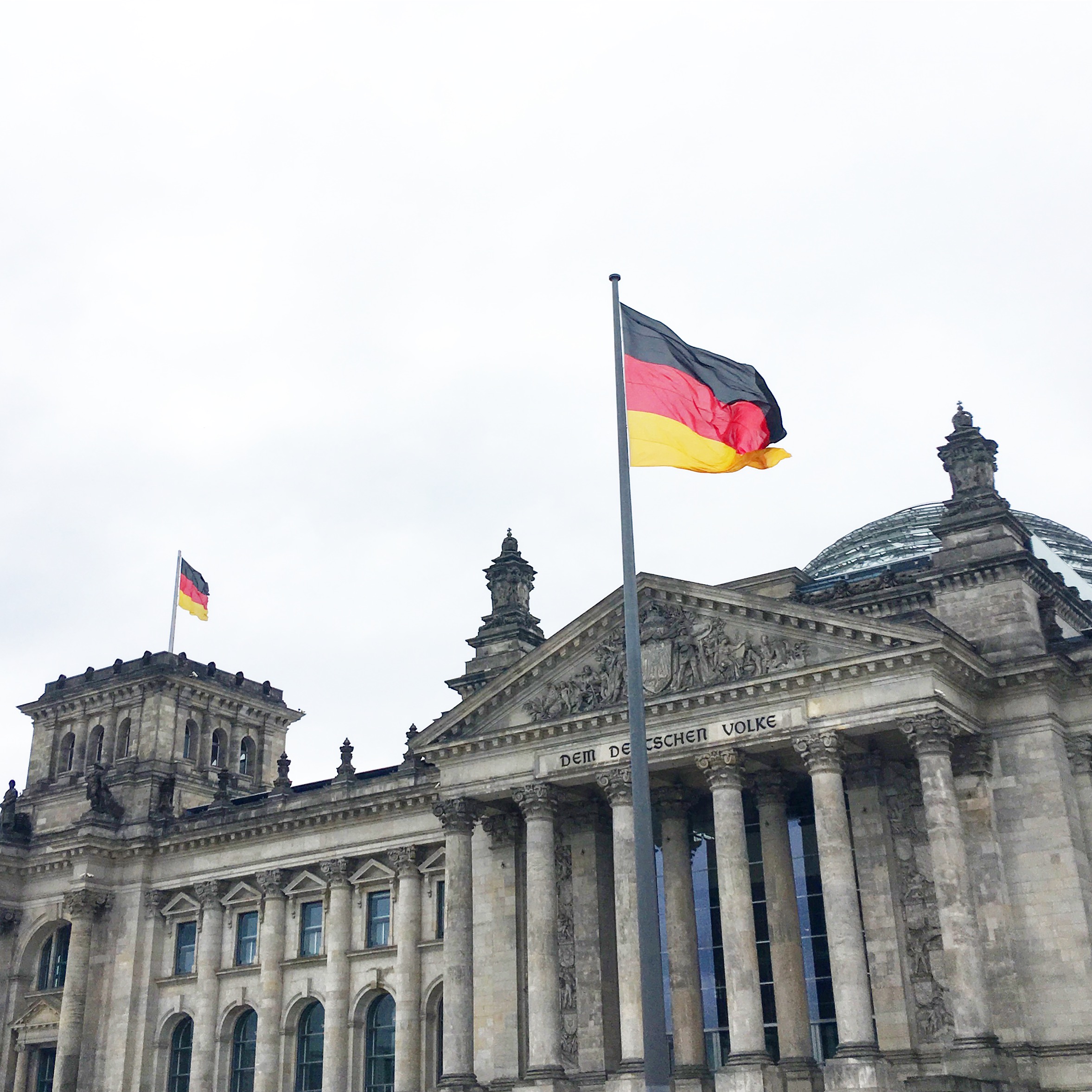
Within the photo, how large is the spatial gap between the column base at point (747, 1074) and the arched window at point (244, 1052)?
23.0 metres

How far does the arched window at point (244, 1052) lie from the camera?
54438mm

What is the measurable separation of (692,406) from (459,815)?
21.6 meters

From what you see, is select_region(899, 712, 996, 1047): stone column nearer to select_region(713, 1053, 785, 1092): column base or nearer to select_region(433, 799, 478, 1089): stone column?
select_region(713, 1053, 785, 1092): column base

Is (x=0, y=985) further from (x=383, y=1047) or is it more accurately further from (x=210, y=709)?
(x=383, y=1047)

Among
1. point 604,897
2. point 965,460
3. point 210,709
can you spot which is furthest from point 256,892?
point 965,460

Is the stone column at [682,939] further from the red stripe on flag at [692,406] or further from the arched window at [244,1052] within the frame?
the arched window at [244,1052]

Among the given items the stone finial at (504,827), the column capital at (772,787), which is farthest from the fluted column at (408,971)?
the column capital at (772,787)

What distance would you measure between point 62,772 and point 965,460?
142 ft

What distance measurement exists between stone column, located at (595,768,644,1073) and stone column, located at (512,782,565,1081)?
2013 millimetres

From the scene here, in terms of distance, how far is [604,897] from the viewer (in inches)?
1790

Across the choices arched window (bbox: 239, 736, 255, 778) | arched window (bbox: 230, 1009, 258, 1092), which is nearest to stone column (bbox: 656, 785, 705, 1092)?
arched window (bbox: 230, 1009, 258, 1092)

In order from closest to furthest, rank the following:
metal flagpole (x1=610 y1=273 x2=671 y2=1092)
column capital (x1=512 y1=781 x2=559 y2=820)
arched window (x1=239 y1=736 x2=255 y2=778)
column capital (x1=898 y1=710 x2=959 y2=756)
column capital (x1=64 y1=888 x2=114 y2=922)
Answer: metal flagpole (x1=610 y1=273 x2=671 y2=1092) < column capital (x1=898 y1=710 x2=959 y2=756) < column capital (x1=512 y1=781 x2=559 y2=820) < column capital (x1=64 y1=888 x2=114 y2=922) < arched window (x1=239 y1=736 x2=255 y2=778)

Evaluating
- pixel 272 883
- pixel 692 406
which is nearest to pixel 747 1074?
pixel 692 406

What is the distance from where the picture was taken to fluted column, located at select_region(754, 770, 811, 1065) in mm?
40062
